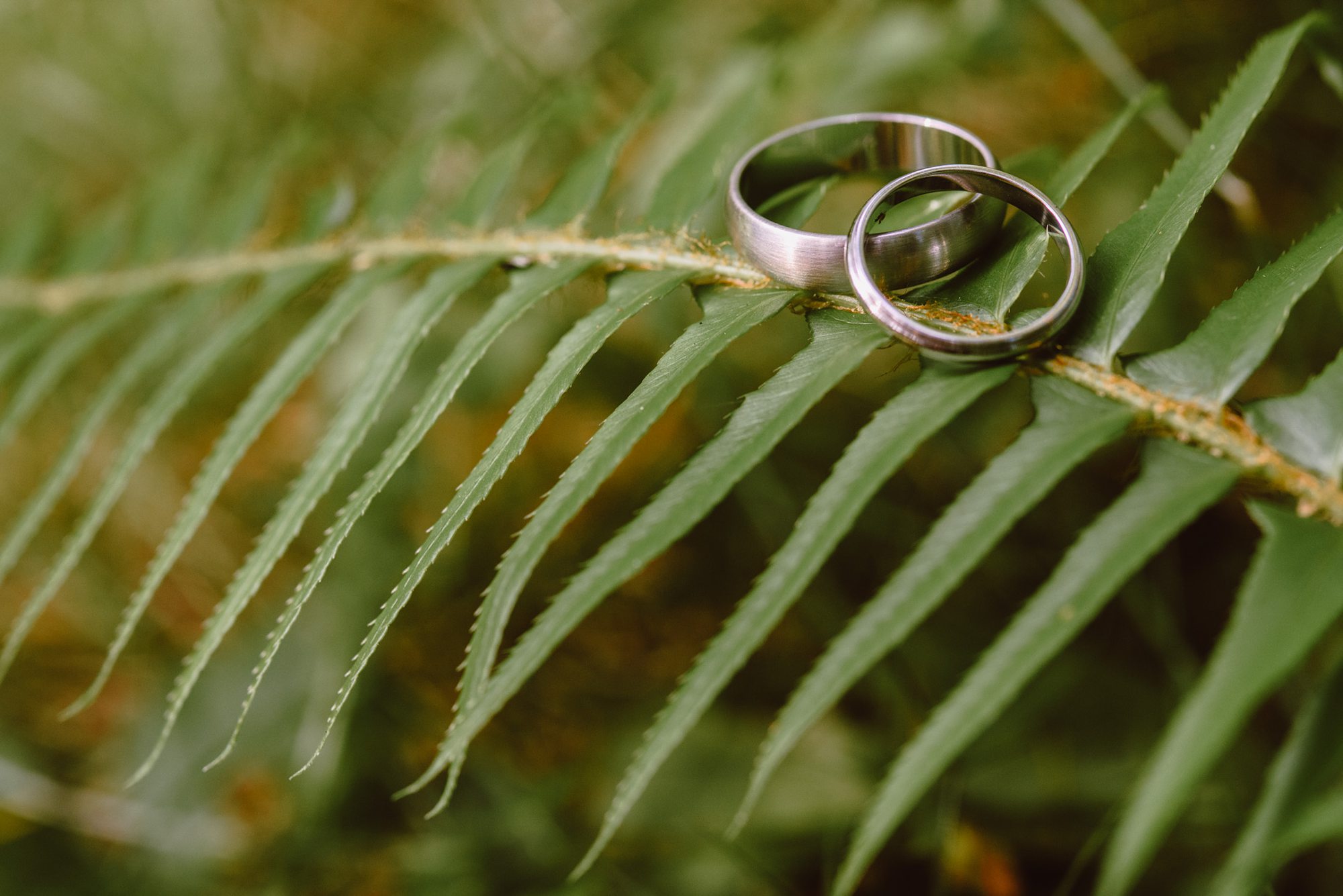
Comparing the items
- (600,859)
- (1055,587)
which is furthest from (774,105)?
(600,859)

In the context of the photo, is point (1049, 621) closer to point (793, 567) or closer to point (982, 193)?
point (793, 567)

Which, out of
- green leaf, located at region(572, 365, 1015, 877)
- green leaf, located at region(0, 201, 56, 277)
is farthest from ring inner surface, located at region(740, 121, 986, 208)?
green leaf, located at region(0, 201, 56, 277)

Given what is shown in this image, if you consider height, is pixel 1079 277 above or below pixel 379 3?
below

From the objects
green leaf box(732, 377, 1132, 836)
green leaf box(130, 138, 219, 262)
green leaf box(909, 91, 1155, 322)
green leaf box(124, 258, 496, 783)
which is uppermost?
green leaf box(130, 138, 219, 262)

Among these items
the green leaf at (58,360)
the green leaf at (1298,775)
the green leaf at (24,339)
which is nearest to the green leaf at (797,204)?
the green leaf at (1298,775)

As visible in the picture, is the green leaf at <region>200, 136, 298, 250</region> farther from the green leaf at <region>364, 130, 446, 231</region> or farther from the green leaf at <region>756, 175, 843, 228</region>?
the green leaf at <region>756, 175, 843, 228</region>

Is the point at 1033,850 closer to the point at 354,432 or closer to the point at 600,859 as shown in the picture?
the point at 600,859
